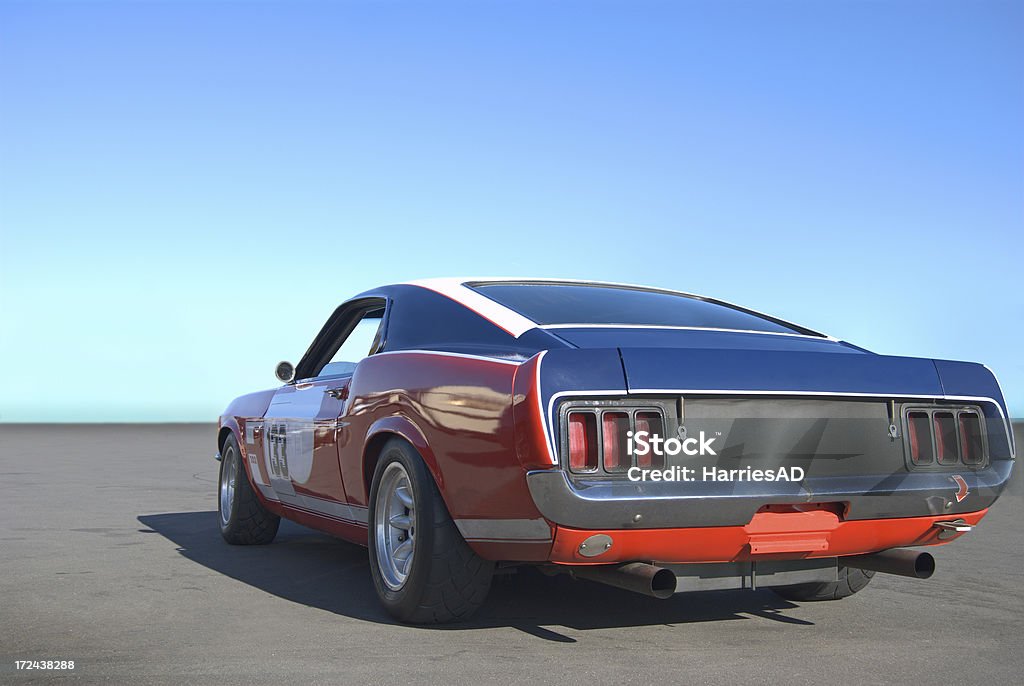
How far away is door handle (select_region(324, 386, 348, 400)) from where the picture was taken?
525 cm

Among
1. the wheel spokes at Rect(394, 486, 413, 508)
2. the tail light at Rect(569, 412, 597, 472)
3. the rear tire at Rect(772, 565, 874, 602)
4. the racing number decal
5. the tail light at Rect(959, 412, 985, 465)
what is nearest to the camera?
the tail light at Rect(569, 412, 597, 472)

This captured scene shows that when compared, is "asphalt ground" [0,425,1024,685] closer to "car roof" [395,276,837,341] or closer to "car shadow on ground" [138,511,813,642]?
"car shadow on ground" [138,511,813,642]

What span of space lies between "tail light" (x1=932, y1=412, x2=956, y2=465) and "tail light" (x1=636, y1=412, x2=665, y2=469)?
1242mm

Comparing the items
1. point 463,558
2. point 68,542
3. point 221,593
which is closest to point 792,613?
point 463,558

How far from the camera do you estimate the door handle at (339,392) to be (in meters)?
5.25

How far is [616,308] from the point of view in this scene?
4.84 meters

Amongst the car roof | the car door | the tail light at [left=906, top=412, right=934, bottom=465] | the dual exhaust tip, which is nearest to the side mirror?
the car door

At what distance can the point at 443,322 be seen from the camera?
4.77m

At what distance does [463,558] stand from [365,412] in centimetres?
100

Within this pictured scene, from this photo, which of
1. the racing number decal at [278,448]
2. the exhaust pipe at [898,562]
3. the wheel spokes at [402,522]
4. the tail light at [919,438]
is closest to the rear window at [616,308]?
the tail light at [919,438]

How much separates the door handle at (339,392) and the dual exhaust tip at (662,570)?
1.72 meters

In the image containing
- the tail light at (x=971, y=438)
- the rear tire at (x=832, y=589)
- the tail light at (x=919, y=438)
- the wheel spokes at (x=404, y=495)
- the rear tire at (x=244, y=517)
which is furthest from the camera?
the rear tire at (x=244, y=517)

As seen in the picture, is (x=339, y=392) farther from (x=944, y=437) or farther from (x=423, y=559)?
(x=944, y=437)

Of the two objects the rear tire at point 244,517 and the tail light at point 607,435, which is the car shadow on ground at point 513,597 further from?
the tail light at point 607,435
